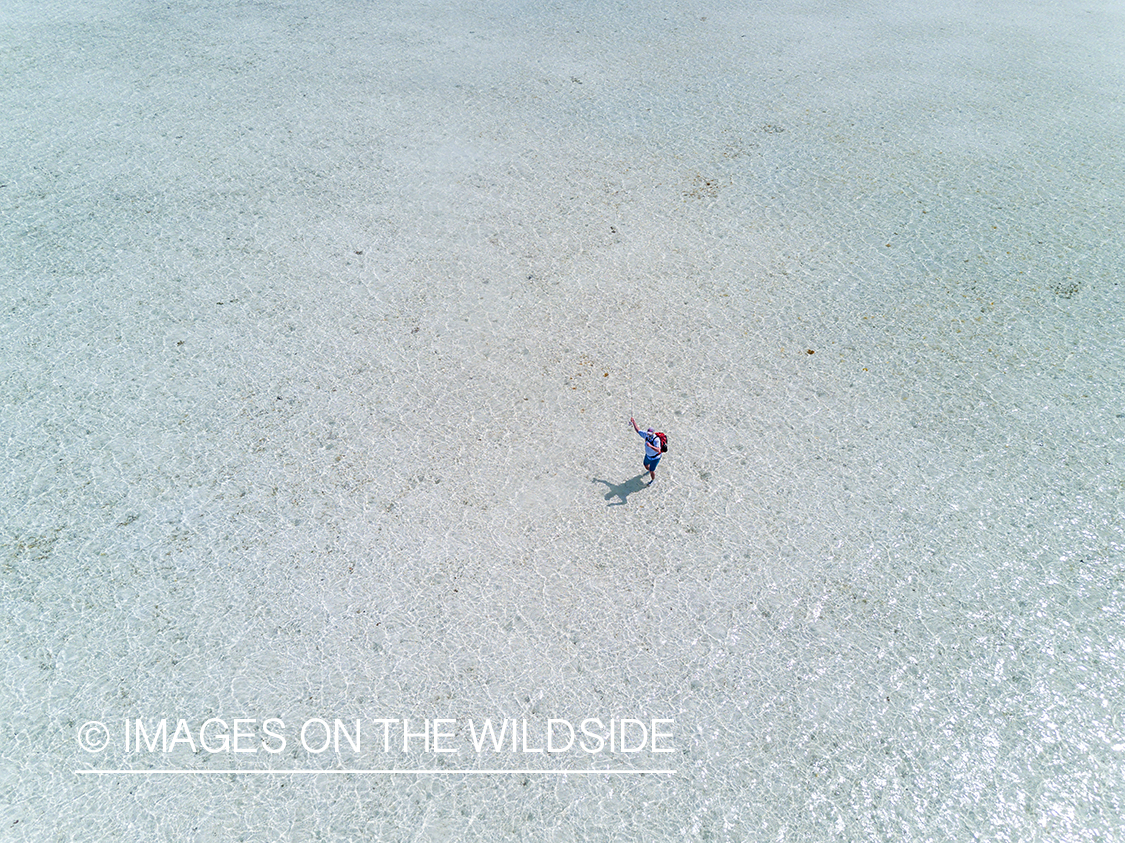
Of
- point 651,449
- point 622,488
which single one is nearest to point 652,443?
point 651,449

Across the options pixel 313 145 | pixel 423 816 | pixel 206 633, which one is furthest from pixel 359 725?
pixel 313 145

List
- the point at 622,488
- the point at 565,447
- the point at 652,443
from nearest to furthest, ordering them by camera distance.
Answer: the point at 652,443 → the point at 622,488 → the point at 565,447

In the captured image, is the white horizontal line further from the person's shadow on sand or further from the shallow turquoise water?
the person's shadow on sand

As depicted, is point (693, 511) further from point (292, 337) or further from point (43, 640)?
point (43, 640)

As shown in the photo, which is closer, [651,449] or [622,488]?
[651,449]

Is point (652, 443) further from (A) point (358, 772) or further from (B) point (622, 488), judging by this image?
(A) point (358, 772)

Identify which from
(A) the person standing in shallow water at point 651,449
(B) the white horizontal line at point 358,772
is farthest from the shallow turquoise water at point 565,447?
(A) the person standing in shallow water at point 651,449

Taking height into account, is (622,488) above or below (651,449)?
below

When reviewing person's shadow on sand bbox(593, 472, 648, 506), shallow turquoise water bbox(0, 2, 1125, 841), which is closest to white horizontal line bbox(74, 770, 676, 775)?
shallow turquoise water bbox(0, 2, 1125, 841)

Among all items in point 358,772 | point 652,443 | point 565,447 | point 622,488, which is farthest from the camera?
point 565,447

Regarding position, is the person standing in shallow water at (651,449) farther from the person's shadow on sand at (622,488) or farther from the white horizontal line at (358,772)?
the white horizontal line at (358,772)
